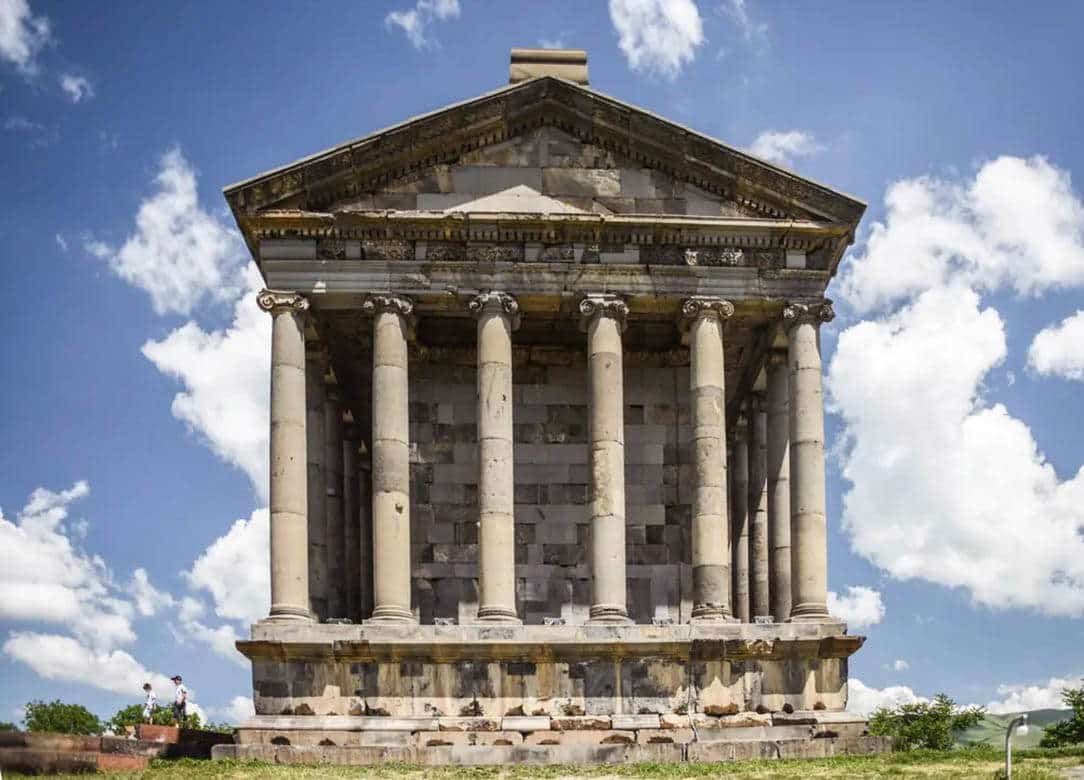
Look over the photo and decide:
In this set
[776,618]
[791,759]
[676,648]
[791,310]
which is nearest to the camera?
[791,759]

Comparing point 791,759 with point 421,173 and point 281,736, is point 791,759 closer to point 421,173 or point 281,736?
point 281,736

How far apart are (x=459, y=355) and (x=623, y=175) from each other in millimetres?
6551

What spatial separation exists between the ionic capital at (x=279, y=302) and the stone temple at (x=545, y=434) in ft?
0.16

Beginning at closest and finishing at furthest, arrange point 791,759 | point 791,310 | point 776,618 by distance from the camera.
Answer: point 791,759 < point 791,310 < point 776,618

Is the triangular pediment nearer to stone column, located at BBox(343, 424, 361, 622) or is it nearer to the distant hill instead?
stone column, located at BBox(343, 424, 361, 622)

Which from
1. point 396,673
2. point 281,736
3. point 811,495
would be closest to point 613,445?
point 811,495

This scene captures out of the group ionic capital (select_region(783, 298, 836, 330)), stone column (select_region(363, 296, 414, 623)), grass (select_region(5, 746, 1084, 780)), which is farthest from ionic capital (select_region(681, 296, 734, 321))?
grass (select_region(5, 746, 1084, 780))

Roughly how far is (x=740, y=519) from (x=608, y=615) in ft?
34.8

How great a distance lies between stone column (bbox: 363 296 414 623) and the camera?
35.6 m

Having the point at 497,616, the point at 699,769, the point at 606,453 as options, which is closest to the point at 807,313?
the point at 606,453

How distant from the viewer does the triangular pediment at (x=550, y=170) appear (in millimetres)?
37281

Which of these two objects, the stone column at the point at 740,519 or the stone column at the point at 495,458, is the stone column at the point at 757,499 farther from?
the stone column at the point at 495,458

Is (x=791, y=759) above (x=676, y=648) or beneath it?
beneath

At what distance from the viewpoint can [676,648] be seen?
34.8 meters
